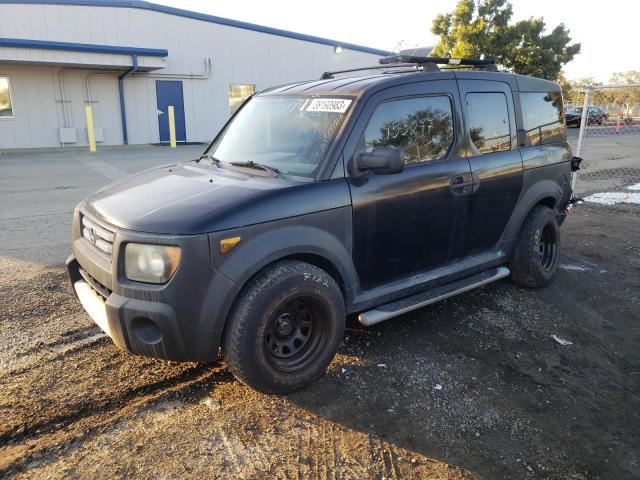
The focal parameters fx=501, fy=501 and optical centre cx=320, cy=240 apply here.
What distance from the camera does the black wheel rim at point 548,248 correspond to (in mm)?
5012

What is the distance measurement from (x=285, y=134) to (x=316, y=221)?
0.89 metres

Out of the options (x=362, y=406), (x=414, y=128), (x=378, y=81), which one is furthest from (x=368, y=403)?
(x=378, y=81)

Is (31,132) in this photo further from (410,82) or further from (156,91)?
(410,82)

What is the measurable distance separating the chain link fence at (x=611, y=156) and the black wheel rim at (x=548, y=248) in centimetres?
370

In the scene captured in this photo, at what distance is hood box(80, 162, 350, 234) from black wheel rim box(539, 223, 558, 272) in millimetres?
2752

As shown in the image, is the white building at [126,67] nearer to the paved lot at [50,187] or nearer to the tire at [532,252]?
the paved lot at [50,187]

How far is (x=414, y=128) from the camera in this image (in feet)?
12.2

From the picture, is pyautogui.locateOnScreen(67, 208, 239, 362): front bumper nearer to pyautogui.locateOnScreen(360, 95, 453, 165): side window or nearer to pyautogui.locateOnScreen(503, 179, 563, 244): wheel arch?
pyautogui.locateOnScreen(360, 95, 453, 165): side window

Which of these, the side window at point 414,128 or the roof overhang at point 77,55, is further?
the roof overhang at point 77,55

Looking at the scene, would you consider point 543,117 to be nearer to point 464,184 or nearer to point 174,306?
point 464,184

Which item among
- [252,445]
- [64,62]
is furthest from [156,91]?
[252,445]

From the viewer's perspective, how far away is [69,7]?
17.8m

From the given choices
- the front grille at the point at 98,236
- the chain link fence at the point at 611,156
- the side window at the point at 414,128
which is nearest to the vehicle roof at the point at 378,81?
the side window at the point at 414,128

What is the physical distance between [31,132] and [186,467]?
19100 millimetres
